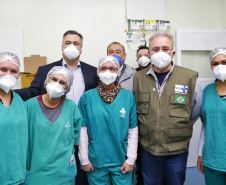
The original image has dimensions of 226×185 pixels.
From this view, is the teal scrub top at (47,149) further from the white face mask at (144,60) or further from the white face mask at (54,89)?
the white face mask at (144,60)

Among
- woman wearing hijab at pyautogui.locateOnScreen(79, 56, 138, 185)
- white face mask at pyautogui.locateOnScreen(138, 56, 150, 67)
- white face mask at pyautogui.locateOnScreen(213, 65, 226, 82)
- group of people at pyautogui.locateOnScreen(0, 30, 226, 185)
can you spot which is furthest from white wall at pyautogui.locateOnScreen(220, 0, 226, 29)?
woman wearing hijab at pyautogui.locateOnScreen(79, 56, 138, 185)

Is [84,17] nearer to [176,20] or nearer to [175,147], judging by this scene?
[176,20]

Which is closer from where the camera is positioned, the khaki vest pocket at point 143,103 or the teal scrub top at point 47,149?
the teal scrub top at point 47,149

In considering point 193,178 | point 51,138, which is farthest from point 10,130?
point 193,178

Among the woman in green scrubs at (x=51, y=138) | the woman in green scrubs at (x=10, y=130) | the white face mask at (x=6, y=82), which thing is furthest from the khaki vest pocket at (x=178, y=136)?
the white face mask at (x=6, y=82)

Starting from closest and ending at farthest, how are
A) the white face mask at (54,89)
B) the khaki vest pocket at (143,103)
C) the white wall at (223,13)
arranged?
the white face mask at (54,89) → the khaki vest pocket at (143,103) → the white wall at (223,13)

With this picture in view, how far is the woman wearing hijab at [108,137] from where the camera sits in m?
1.58

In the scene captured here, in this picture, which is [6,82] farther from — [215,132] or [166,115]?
[215,132]

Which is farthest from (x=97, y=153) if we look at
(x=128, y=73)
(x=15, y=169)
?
(x=128, y=73)

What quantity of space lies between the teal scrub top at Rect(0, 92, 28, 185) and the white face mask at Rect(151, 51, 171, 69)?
1102 mm

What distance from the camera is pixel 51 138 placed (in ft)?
4.57

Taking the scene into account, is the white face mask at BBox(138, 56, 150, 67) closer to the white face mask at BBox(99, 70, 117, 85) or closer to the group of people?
the group of people

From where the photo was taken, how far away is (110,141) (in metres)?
1.59

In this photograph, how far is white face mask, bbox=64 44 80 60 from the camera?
1.92 m
